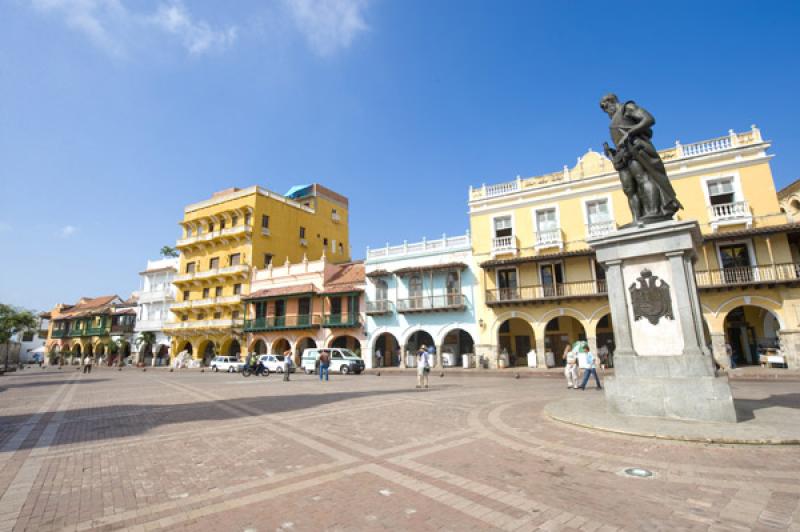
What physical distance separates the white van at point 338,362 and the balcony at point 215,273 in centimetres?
1448

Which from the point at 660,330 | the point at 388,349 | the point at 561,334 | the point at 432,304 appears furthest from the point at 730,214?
the point at 388,349

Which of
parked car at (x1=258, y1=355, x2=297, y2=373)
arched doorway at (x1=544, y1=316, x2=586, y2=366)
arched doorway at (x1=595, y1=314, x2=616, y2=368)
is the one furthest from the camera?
parked car at (x1=258, y1=355, x2=297, y2=373)

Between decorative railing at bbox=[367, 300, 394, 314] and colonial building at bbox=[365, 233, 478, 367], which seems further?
decorative railing at bbox=[367, 300, 394, 314]

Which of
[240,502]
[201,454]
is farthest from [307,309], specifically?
[240,502]

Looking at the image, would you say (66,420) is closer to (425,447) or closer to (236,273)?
(425,447)

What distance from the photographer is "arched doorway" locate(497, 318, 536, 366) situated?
28203 millimetres

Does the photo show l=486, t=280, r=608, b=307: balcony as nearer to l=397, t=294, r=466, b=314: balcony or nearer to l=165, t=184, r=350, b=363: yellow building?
l=397, t=294, r=466, b=314: balcony

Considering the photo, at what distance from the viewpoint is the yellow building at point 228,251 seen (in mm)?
39094

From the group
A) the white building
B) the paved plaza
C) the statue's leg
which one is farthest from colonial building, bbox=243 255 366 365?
the statue's leg

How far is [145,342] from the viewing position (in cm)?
4478

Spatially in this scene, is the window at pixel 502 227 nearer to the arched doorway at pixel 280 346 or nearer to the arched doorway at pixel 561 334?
the arched doorway at pixel 561 334

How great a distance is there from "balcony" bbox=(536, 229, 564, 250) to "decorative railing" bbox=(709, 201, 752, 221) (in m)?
7.91

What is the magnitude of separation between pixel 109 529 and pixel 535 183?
27106 mm

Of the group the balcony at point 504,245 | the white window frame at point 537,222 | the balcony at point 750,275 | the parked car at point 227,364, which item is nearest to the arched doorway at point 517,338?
the balcony at point 504,245
